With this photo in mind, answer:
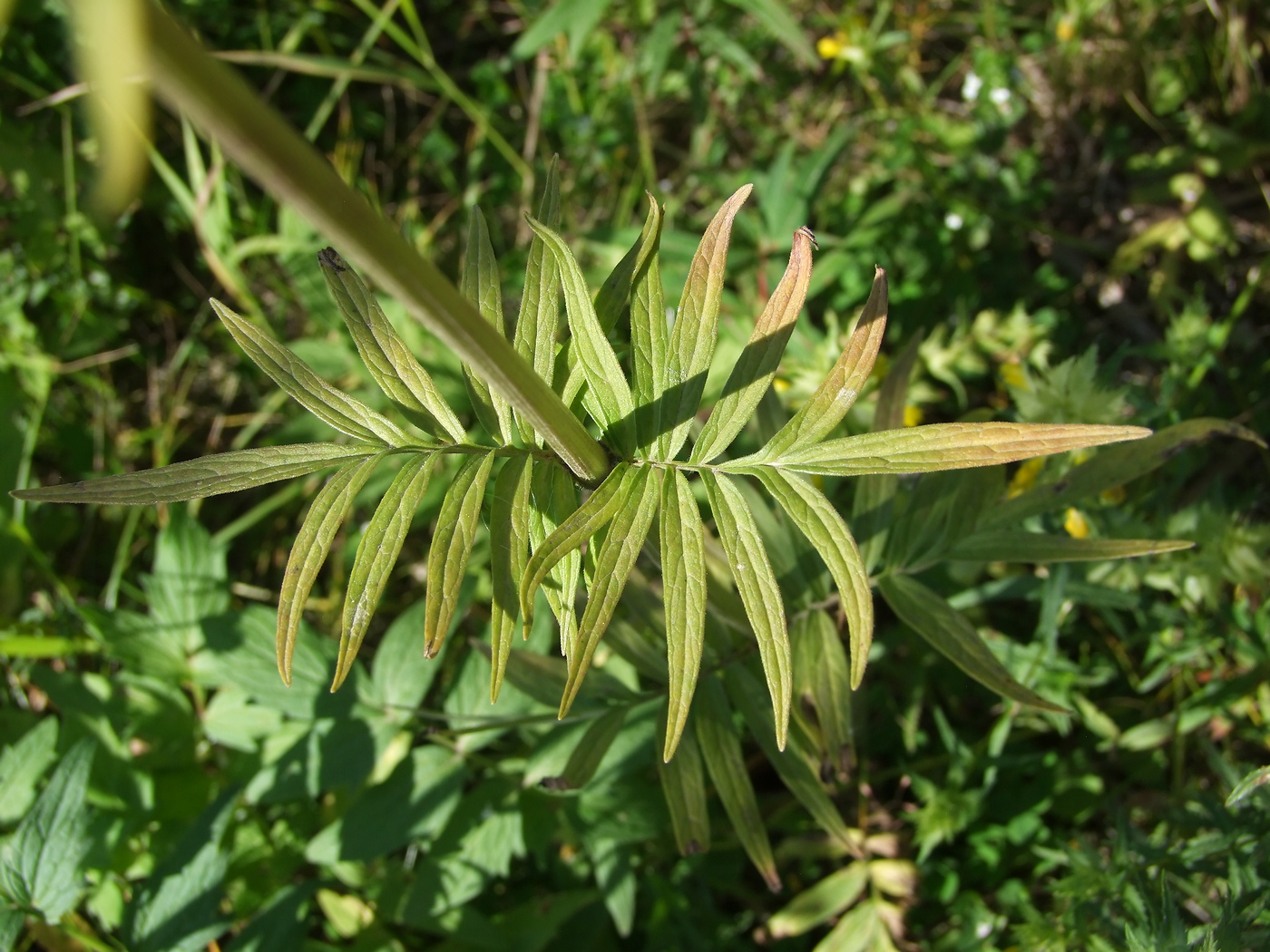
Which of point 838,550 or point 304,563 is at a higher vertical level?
point 304,563

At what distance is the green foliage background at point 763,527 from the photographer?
1.92m

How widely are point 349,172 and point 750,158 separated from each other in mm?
1463

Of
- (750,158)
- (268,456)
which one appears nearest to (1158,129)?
(750,158)

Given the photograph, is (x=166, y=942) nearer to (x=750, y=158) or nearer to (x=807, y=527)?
(x=807, y=527)

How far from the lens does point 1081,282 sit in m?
2.97

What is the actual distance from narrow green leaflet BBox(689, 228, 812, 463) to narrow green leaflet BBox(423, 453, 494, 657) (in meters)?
0.27

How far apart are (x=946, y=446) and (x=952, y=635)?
20.1 inches

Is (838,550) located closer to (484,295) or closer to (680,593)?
(680,593)

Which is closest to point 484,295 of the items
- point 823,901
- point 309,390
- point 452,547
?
point 309,390

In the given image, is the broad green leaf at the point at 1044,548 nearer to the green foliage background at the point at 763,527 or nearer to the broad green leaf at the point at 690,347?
the green foliage background at the point at 763,527

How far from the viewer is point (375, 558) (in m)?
1.03

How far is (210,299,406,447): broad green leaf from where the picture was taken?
112cm

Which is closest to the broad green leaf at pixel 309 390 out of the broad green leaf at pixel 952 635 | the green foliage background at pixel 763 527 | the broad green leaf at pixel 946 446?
the broad green leaf at pixel 946 446

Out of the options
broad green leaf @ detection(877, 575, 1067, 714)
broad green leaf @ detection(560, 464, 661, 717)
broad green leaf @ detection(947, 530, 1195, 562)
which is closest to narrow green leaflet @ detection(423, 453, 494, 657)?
broad green leaf @ detection(560, 464, 661, 717)
